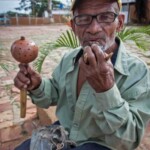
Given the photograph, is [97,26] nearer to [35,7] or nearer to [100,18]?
[100,18]

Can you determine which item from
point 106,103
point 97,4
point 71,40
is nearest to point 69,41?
point 71,40

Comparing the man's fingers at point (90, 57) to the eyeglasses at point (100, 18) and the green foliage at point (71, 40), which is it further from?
the green foliage at point (71, 40)

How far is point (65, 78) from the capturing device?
169 centimetres

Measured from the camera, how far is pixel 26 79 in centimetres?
146

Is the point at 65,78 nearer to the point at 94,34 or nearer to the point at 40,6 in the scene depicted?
the point at 94,34

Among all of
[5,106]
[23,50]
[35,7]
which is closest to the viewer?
[23,50]

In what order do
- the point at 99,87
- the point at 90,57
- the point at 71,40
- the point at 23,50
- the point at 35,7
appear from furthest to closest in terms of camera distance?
1. the point at 35,7
2. the point at 71,40
3. the point at 23,50
4. the point at 99,87
5. the point at 90,57

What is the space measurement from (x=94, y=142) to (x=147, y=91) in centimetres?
43

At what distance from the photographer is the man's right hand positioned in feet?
4.71

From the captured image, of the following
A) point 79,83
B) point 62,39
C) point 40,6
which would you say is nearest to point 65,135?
point 79,83

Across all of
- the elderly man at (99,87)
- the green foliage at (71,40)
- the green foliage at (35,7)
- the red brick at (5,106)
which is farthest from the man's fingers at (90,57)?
the green foliage at (35,7)

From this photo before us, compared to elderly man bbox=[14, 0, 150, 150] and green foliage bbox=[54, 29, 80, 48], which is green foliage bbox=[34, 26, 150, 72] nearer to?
green foliage bbox=[54, 29, 80, 48]

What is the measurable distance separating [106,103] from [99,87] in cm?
9

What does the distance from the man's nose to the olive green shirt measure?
220 millimetres
